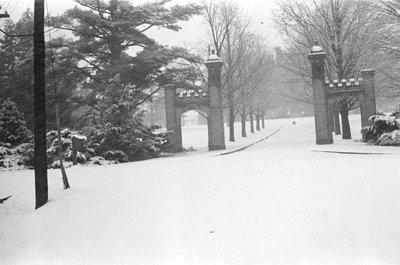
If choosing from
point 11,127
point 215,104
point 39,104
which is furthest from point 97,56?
point 39,104

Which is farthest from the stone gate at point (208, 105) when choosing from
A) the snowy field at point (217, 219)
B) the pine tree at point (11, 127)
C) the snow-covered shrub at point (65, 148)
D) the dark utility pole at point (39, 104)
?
the dark utility pole at point (39, 104)

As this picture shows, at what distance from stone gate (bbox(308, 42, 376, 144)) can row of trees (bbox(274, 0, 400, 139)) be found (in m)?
0.74

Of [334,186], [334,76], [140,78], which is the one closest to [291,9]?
[334,76]

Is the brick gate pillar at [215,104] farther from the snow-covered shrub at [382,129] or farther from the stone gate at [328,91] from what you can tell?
the snow-covered shrub at [382,129]

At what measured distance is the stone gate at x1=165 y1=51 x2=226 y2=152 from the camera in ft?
71.3

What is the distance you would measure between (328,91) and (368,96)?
2213 mm

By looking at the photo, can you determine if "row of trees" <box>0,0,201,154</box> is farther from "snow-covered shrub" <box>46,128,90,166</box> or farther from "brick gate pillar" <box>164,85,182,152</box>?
"snow-covered shrub" <box>46,128,90,166</box>

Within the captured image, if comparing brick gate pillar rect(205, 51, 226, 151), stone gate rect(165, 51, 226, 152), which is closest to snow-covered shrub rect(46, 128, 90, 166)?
stone gate rect(165, 51, 226, 152)

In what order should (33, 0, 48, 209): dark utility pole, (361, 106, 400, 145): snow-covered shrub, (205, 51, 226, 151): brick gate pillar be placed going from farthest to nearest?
1. (205, 51, 226, 151): brick gate pillar
2. (361, 106, 400, 145): snow-covered shrub
3. (33, 0, 48, 209): dark utility pole

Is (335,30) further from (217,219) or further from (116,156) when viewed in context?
(217,219)

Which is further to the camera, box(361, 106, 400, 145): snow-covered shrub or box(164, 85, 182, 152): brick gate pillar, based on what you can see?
box(164, 85, 182, 152): brick gate pillar

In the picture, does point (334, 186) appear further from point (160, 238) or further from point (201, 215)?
point (160, 238)

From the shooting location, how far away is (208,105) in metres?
22.1

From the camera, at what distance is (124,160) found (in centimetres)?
1745
